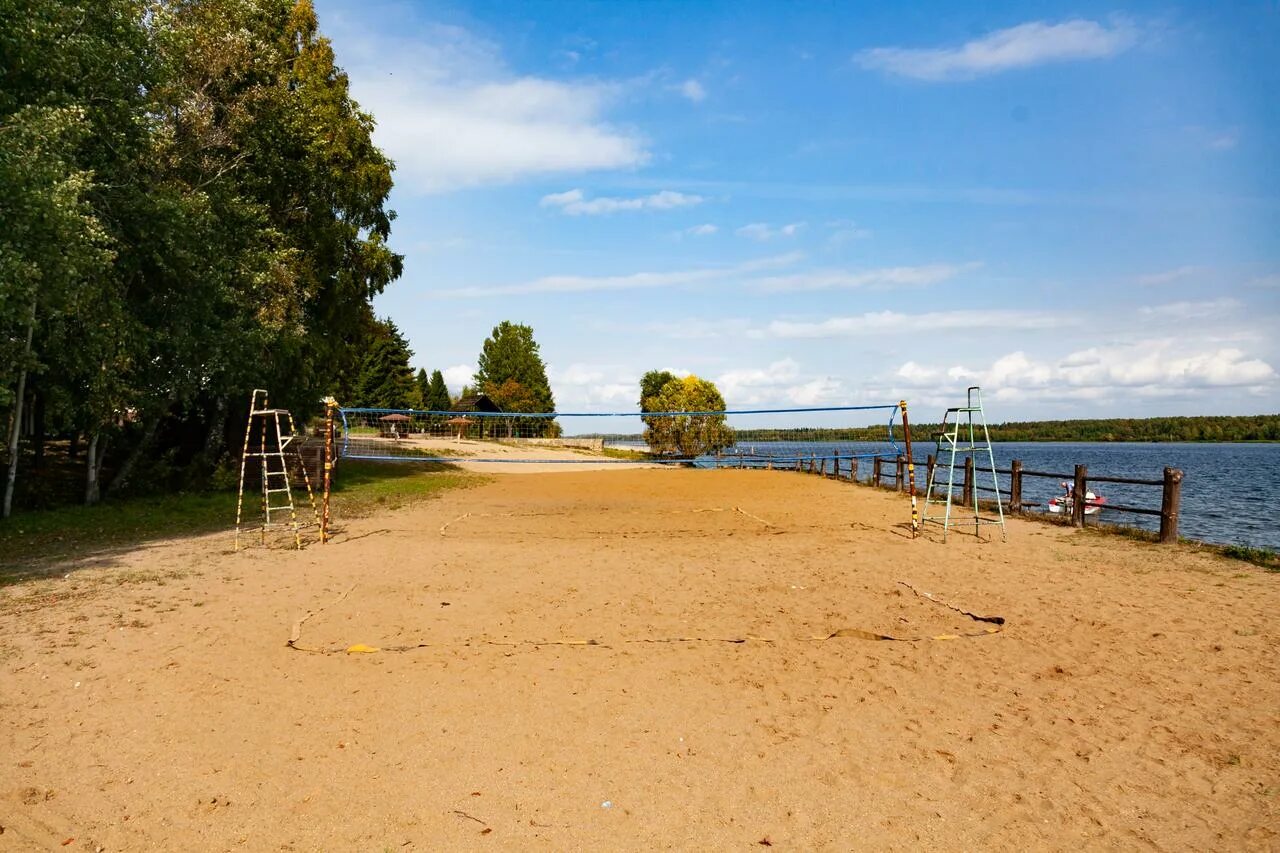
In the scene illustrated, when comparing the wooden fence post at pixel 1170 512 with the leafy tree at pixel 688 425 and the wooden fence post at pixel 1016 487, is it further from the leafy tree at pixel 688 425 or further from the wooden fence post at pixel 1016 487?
the leafy tree at pixel 688 425

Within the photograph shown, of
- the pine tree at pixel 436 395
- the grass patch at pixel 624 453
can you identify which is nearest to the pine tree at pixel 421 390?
the pine tree at pixel 436 395

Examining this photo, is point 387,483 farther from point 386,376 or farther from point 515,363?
point 515,363

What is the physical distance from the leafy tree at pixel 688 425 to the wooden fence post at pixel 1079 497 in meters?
37.0

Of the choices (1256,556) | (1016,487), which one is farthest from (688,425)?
(1256,556)

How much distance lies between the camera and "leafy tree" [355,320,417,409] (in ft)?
201

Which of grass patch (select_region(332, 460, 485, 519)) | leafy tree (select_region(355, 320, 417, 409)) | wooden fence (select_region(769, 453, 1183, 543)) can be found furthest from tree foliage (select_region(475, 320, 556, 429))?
wooden fence (select_region(769, 453, 1183, 543))

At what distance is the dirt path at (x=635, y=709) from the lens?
389 centimetres

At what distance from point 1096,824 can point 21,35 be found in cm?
1481

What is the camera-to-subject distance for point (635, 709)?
525 cm

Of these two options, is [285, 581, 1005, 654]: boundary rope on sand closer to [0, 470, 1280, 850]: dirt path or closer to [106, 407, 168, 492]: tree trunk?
[0, 470, 1280, 850]: dirt path

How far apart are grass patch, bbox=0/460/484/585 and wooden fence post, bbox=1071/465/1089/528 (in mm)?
13365

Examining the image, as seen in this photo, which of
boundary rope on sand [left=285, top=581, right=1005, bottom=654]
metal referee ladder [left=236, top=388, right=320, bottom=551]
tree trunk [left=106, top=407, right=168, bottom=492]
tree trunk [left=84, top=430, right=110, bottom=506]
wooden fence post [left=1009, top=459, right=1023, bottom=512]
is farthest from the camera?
tree trunk [left=106, top=407, right=168, bottom=492]

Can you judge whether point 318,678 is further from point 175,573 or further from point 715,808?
point 175,573

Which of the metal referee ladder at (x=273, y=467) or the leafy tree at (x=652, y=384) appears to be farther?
the leafy tree at (x=652, y=384)
